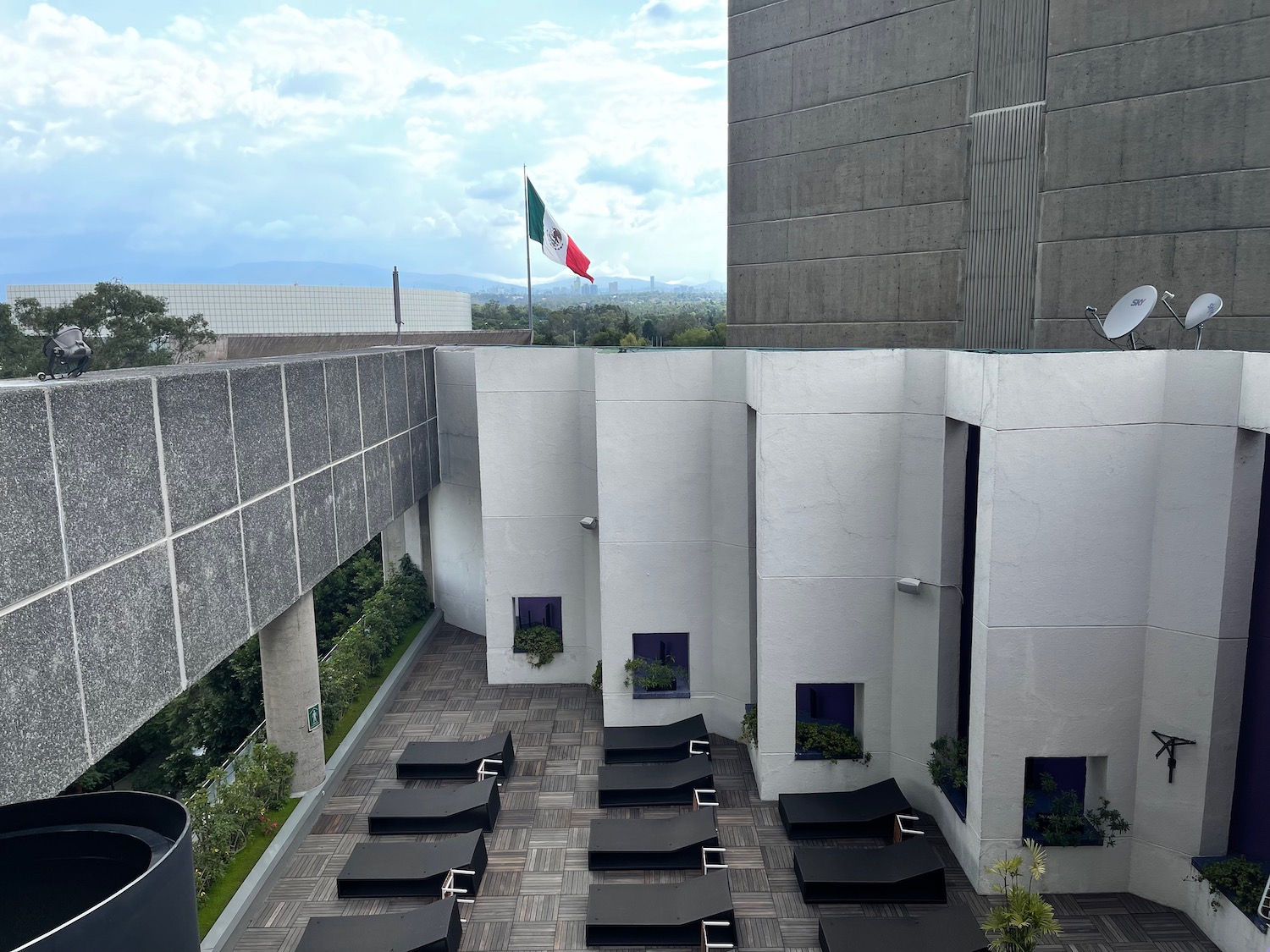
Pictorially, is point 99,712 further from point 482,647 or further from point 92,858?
point 482,647

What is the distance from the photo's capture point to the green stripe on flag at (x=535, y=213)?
2116 centimetres

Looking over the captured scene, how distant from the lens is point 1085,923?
10.9 meters

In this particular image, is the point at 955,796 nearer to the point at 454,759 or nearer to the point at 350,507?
the point at 454,759

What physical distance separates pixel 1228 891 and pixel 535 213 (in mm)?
18077

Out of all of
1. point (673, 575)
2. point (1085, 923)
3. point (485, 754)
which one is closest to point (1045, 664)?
point (1085, 923)

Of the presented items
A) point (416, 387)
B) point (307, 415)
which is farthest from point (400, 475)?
point (307, 415)

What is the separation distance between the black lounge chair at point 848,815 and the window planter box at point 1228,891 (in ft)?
11.7

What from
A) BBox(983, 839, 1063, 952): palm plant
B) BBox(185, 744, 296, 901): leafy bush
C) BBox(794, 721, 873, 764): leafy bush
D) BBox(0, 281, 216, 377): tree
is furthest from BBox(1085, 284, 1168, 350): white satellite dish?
BBox(0, 281, 216, 377): tree

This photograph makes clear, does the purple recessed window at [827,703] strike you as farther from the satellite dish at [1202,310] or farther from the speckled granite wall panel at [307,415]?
the speckled granite wall panel at [307,415]

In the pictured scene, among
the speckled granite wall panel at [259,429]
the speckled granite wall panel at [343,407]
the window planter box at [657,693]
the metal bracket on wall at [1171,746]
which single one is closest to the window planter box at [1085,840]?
the metal bracket on wall at [1171,746]

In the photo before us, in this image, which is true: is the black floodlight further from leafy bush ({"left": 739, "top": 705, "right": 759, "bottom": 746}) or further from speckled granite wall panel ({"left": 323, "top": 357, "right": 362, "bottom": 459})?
leafy bush ({"left": 739, "top": 705, "right": 759, "bottom": 746})

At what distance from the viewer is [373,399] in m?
15.9

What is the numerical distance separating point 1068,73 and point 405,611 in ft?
58.0

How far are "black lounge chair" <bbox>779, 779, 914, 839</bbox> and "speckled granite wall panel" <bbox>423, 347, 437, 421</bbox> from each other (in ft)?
37.6
